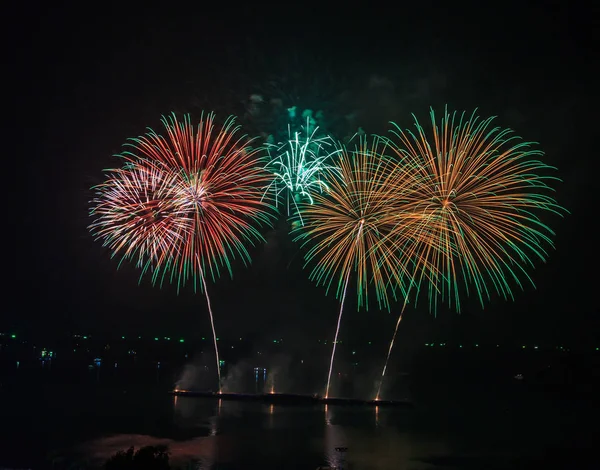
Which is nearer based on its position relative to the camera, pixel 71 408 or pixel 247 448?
pixel 247 448

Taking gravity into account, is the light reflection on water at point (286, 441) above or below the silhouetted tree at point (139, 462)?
above

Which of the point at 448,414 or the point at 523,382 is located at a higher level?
the point at 523,382

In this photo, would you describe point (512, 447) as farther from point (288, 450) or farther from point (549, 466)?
point (288, 450)

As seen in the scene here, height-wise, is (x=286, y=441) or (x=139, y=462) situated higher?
(x=286, y=441)

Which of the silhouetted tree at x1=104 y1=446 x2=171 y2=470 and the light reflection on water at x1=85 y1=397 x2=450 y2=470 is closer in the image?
the silhouetted tree at x1=104 y1=446 x2=171 y2=470

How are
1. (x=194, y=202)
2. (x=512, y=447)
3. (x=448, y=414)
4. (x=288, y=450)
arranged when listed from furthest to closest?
(x=448, y=414) < (x=512, y=447) < (x=288, y=450) < (x=194, y=202)

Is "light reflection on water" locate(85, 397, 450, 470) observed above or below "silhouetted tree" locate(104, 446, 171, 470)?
above

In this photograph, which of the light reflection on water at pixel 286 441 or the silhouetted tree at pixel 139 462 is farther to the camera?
the light reflection on water at pixel 286 441

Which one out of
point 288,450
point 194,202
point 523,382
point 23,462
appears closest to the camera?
point 23,462

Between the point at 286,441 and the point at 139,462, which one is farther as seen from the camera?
the point at 286,441

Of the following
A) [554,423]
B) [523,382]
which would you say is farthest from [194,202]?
[523,382]

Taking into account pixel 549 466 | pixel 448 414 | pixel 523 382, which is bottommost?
pixel 549 466
